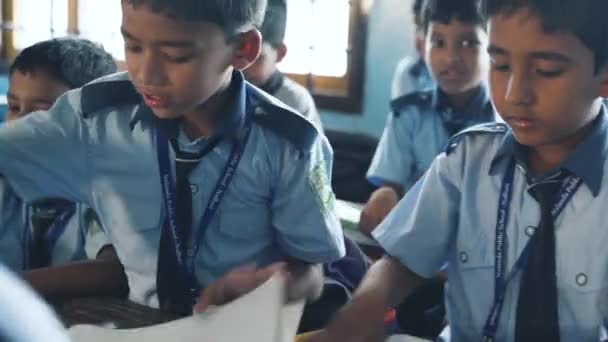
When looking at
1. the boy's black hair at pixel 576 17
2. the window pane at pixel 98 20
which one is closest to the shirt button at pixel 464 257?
the boy's black hair at pixel 576 17

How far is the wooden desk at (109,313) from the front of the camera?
86 centimetres

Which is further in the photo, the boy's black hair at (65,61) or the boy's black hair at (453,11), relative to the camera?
the boy's black hair at (453,11)

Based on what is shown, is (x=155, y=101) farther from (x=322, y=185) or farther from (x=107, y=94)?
(x=322, y=185)

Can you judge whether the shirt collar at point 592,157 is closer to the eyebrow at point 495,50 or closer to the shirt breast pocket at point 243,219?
the eyebrow at point 495,50

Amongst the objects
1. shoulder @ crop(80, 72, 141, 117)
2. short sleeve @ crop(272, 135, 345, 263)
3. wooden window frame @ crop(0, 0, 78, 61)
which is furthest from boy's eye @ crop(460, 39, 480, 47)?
wooden window frame @ crop(0, 0, 78, 61)

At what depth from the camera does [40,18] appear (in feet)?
13.0

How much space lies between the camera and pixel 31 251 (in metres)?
1.20

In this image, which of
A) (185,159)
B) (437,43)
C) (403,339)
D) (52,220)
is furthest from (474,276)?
(437,43)

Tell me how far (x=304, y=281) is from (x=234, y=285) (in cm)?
17

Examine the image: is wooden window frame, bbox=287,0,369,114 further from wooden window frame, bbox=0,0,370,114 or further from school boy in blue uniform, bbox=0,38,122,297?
school boy in blue uniform, bbox=0,38,122,297

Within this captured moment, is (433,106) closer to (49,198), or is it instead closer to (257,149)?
(257,149)

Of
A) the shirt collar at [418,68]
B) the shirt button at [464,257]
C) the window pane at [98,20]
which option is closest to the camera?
the shirt button at [464,257]

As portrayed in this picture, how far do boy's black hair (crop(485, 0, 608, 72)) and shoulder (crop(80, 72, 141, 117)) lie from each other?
564 millimetres

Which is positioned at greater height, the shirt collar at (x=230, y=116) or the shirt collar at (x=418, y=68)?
the shirt collar at (x=230, y=116)
